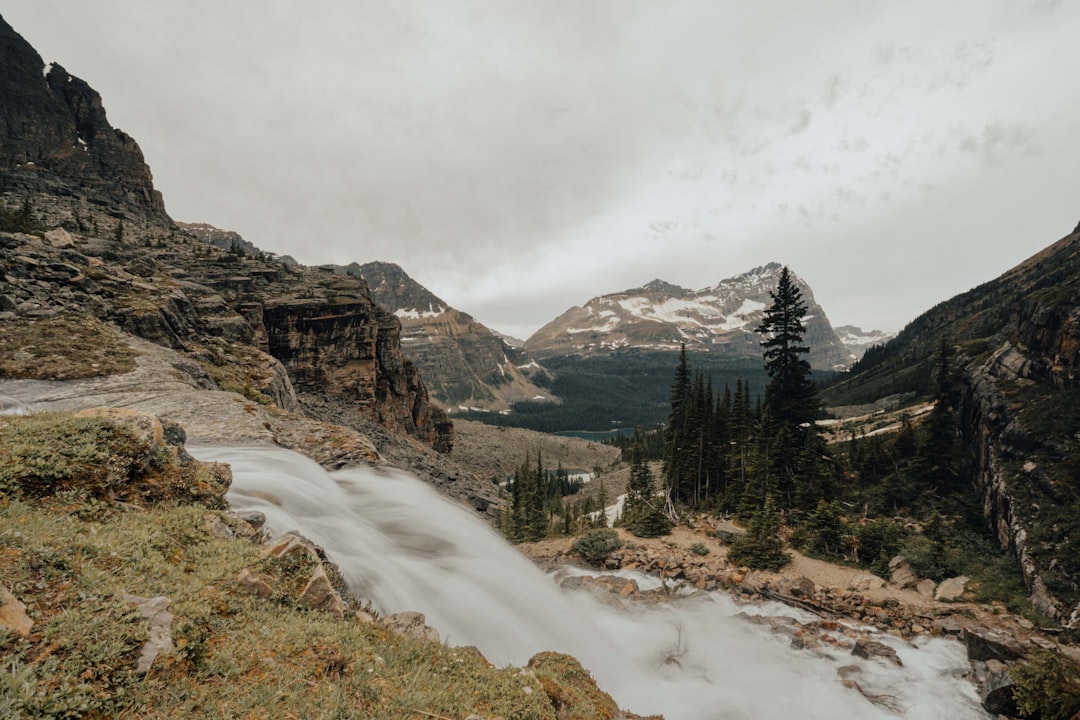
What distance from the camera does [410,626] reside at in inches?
297

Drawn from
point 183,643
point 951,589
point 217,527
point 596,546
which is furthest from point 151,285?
point 951,589

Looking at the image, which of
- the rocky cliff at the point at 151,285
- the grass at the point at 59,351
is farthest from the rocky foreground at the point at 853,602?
the rocky cliff at the point at 151,285

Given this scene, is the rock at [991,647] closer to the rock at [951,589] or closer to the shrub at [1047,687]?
the shrub at [1047,687]

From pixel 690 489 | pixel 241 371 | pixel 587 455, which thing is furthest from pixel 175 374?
pixel 587 455

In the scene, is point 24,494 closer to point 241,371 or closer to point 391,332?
point 241,371

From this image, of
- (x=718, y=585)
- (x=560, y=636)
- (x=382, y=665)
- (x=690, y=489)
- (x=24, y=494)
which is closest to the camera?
(x=382, y=665)

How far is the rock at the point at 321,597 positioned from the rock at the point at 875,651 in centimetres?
1924

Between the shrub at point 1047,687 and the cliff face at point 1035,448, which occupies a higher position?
the cliff face at point 1035,448

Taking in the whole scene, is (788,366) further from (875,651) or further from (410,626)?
(410,626)

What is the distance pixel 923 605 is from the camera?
19078 millimetres

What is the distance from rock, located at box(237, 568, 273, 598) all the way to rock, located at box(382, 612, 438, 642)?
81.4 inches

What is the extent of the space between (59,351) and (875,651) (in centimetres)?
3553

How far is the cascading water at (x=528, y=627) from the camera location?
1038 cm

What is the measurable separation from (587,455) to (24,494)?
17399 centimetres
